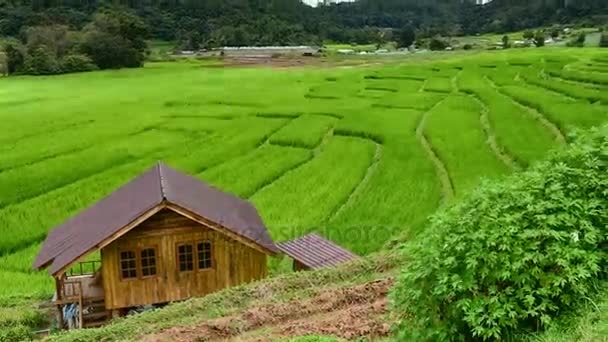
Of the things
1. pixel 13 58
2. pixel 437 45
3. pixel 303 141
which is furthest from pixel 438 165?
pixel 437 45

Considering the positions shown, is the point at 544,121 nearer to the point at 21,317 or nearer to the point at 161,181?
the point at 161,181

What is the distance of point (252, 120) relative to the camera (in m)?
34.0

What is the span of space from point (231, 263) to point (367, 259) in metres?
2.97

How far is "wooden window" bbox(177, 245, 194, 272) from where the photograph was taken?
14.1 metres

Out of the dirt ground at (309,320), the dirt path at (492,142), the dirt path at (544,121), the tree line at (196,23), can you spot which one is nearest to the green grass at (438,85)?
the dirt path at (544,121)

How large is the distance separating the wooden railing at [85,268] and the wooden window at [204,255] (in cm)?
342

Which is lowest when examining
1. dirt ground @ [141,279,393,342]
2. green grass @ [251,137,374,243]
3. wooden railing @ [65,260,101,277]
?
wooden railing @ [65,260,101,277]

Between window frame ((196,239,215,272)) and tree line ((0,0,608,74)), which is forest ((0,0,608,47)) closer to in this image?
tree line ((0,0,608,74))

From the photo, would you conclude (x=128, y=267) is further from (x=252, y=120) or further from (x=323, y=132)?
(x=252, y=120)

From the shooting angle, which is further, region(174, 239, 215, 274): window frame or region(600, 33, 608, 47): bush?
region(600, 33, 608, 47): bush

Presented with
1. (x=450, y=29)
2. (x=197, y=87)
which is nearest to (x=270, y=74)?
(x=197, y=87)

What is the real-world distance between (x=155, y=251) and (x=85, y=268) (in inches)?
160

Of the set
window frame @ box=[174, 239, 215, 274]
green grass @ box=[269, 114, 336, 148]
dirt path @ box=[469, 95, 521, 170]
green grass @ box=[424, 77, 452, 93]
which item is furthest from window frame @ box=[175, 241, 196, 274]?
green grass @ box=[424, 77, 452, 93]

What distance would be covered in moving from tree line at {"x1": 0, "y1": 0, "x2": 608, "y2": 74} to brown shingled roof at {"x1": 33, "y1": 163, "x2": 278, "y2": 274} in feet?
183
